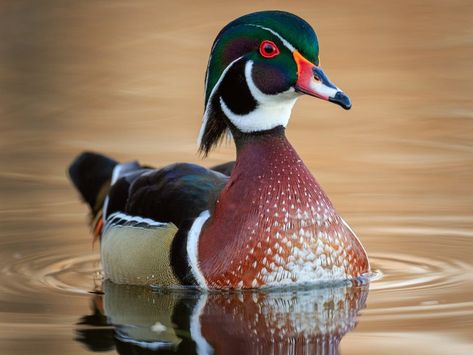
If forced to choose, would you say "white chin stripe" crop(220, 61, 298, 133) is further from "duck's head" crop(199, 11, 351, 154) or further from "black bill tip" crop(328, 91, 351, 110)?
"black bill tip" crop(328, 91, 351, 110)

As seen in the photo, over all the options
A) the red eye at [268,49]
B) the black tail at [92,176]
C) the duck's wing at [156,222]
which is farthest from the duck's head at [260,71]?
the black tail at [92,176]

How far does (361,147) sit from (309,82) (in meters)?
3.39

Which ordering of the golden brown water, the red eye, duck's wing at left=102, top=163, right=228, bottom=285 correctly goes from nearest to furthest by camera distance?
the golden brown water → the red eye → duck's wing at left=102, top=163, right=228, bottom=285

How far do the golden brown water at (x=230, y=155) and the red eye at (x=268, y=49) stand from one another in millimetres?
1312

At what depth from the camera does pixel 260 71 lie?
750 cm

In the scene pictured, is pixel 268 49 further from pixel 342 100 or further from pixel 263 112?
pixel 342 100

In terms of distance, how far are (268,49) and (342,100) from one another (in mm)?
711

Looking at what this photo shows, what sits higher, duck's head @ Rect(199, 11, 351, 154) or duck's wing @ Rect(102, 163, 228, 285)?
duck's head @ Rect(199, 11, 351, 154)

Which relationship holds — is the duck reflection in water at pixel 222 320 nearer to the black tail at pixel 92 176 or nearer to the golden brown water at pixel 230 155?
the golden brown water at pixel 230 155

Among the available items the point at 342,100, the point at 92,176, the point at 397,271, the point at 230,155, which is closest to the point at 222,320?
the point at 342,100

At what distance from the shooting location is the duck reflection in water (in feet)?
20.4

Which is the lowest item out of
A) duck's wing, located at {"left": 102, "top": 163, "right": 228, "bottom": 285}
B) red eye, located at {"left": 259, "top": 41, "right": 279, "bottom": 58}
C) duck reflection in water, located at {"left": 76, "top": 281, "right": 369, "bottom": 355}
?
duck reflection in water, located at {"left": 76, "top": 281, "right": 369, "bottom": 355}

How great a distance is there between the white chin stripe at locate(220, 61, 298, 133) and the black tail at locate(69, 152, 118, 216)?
5.65ft

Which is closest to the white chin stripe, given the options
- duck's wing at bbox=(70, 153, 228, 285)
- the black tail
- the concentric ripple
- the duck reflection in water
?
duck's wing at bbox=(70, 153, 228, 285)
